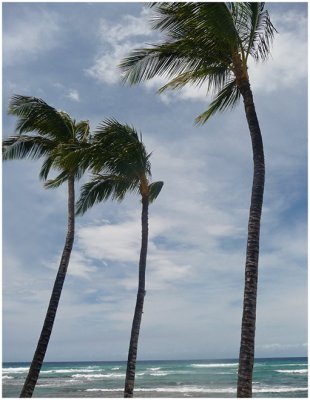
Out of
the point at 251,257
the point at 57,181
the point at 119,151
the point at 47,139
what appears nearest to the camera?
the point at 251,257

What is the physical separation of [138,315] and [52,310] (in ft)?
7.88

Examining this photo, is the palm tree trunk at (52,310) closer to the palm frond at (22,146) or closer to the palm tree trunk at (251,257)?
the palm frond at (22,146)

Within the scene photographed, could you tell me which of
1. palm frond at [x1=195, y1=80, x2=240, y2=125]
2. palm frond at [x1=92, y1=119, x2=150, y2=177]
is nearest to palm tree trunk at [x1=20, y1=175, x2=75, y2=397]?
palm frond at [x1=92, y1=119, x2=150, y2=177]

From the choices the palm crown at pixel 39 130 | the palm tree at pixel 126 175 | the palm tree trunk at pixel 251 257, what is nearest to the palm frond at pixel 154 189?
the palm tree at pixel 126 175

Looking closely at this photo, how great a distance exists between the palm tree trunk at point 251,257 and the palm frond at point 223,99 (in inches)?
45.5

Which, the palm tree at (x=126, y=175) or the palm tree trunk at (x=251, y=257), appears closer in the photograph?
the palm tree trunk at (x=251, y=257)

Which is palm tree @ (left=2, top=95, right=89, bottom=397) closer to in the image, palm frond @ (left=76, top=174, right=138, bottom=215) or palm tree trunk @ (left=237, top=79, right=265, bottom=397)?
palm frond @ (left=76, top=174, right=138, bottom=215)

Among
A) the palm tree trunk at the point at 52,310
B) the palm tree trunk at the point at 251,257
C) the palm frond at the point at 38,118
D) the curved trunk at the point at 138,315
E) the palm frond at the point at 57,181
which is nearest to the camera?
the palm tree trunk at the point at 251,257

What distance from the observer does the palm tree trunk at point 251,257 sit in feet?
24.4

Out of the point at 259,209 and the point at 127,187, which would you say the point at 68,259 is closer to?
the point at 127,187

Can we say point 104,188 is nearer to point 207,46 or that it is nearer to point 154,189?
point 154,189

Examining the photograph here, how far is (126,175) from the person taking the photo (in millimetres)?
13953

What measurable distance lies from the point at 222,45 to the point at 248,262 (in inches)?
177

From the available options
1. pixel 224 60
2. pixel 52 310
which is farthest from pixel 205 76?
pixel 52 310
